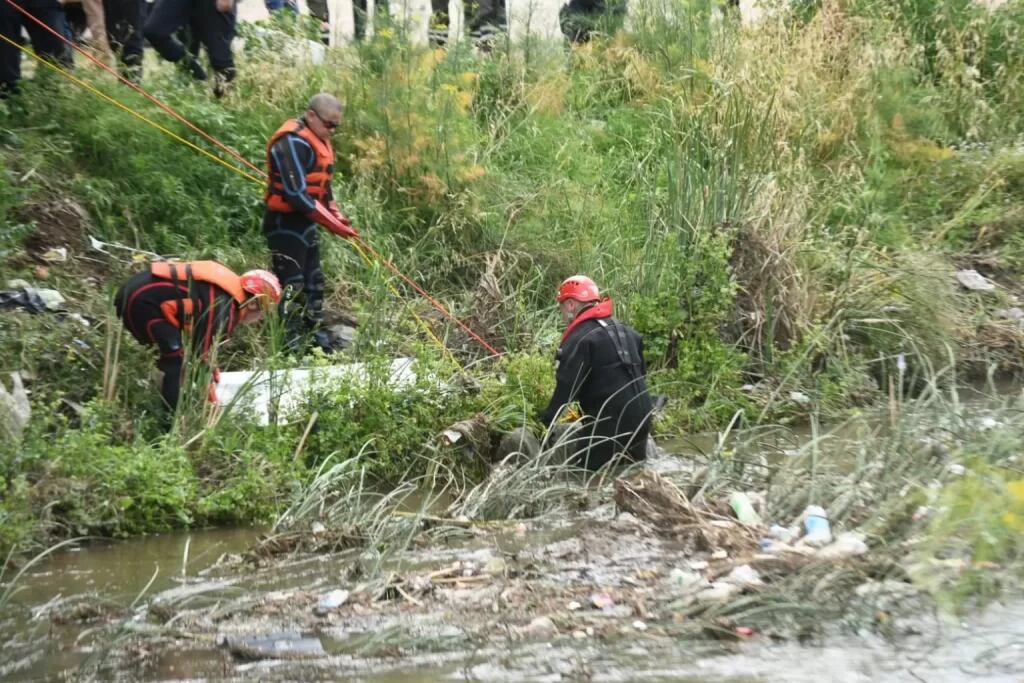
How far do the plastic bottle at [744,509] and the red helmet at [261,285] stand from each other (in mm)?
3198

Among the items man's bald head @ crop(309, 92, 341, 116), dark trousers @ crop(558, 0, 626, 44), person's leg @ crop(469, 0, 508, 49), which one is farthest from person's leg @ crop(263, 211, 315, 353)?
dark trousers @ crop(558, 0, 626, 44)

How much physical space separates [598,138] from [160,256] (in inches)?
193

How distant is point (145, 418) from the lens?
914 centimetres

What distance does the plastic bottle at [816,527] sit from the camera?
7164 millimetres

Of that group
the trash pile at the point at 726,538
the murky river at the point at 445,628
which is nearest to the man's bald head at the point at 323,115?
the trash pile at the point at 726,538

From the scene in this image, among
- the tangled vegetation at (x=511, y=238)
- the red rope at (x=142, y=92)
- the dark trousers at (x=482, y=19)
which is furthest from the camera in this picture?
the dark trousers at (x=482, y=19)

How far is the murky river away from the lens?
243 inches

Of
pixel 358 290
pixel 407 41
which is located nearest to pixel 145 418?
pixel 358 290

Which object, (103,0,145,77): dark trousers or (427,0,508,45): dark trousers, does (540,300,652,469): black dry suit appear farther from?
(427,0,508,45): dark trousers

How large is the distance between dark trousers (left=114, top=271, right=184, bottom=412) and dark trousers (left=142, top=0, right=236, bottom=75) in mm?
3876

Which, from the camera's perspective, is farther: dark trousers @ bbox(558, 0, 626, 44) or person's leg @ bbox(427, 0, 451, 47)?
dark trousers @ bbox(558, 0, 626, 44)

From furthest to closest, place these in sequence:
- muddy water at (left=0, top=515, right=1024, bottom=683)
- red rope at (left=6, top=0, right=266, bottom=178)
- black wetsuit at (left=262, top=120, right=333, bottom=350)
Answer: red rope at (left=6, top=0, right=266, bottom=178) → black wetsuit at (left=262, top=120, right=333, bottom=350) → muddy water at (left=0, top=515, right=1024, bottom=683)

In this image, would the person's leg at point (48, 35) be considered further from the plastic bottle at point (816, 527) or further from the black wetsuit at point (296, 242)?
the plastic bottle at point (816, 527)

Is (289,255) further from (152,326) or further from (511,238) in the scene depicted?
(511,238)
